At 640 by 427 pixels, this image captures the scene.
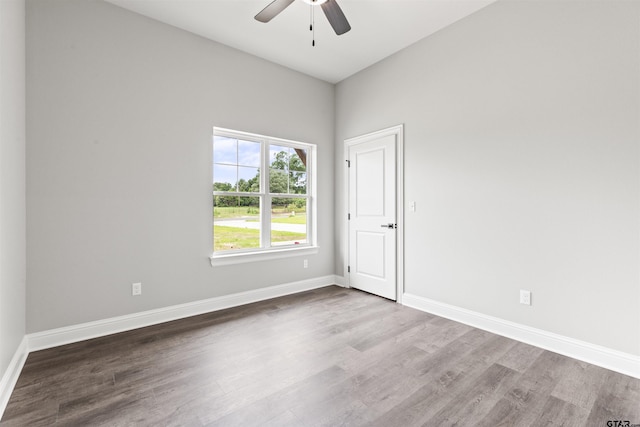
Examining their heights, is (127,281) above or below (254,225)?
below

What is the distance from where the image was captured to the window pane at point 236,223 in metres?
3.53

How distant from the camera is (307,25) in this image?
A: 10.3ft

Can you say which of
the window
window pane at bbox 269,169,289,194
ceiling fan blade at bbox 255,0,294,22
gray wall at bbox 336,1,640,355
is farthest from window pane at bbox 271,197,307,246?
ceiling fan blade at bbox 255,0,294,22

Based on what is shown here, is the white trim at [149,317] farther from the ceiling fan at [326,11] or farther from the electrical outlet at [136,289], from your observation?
the ceiling fan at [326,11]

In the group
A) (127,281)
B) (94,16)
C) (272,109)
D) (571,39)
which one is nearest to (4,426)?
(127,281)

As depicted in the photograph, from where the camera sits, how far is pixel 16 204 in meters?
2.15

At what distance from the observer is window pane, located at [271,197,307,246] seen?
404 cm

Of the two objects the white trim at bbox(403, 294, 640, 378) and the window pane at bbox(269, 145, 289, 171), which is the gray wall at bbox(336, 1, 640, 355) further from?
the window pane at bbox(269, 145, 289, 171)

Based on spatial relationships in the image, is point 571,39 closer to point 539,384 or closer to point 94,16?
point 539,384

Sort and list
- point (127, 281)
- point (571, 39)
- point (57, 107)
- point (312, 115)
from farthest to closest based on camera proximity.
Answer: point (312, 115)
point (127, 281)
point (57, 107)
point (571, 39)

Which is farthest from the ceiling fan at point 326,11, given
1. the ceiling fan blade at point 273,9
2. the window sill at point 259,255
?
the window sill at point 259,255

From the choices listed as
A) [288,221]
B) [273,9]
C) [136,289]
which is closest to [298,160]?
[288,221]

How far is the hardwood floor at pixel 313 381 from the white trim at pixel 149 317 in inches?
3.8

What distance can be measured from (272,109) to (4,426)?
11.8 feet
